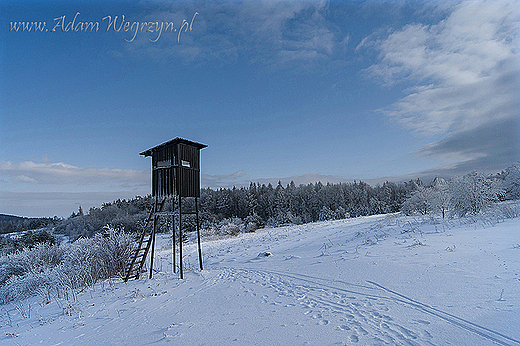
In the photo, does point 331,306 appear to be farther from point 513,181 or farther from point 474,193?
point 513,181

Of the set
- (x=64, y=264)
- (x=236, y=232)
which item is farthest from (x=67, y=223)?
(x=64, y=264)

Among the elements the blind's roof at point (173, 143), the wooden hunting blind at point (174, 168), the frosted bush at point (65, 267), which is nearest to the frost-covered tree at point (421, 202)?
the blind's roof at point (173, 143)

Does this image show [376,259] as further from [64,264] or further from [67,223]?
[67,223]

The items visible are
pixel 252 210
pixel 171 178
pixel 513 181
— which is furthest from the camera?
A: pixel 252 210

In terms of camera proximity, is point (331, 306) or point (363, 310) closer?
point (363, 310)

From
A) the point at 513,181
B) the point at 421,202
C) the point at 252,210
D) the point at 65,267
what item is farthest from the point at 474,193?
the point at 252,210

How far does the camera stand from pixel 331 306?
569cm

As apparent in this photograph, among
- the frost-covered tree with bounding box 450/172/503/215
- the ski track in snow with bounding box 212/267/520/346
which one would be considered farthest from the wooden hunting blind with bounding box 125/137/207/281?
the frost-covered tree with bounding box 450/172/503/215

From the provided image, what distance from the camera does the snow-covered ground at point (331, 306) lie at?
13.8 feet

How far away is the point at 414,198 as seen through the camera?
2909 cm

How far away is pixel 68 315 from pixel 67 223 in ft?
256

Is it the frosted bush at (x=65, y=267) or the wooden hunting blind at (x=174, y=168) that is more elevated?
the wooden hunting blind at (x=174, y=168)

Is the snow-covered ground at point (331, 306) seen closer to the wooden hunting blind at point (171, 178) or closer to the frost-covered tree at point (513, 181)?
the wooden hunting blind at point (171, 178)

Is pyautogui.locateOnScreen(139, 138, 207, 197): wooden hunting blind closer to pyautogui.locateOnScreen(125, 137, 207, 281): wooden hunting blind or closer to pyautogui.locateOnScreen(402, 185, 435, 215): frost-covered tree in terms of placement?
pyautogui.locateOnScreen(125, 137, 207, 281): wooden hunting blind
